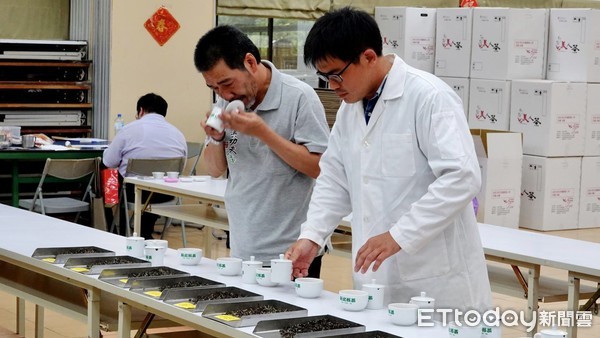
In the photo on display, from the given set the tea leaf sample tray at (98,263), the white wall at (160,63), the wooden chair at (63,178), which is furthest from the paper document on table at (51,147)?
the tea leaf sample tray at (98,263)

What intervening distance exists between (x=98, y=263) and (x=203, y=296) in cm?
59

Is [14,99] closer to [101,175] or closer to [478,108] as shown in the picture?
[101,175]

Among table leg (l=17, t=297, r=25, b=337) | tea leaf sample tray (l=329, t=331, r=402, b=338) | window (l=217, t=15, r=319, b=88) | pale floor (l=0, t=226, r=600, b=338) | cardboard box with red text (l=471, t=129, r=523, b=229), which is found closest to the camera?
tea leaf sample tray (l=329, t=331, r=402, b=338)

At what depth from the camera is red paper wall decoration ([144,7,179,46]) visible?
9.71 meters

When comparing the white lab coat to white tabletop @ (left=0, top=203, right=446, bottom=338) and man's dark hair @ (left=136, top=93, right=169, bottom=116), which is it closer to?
white tabletop @ (left=0, top=203, right=446, bottom=338)

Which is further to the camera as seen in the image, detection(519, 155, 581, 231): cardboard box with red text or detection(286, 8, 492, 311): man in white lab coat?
detection(519, 155, 581, 231): cardboard box with red text

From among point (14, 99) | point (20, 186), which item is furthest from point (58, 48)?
point (20, 186)

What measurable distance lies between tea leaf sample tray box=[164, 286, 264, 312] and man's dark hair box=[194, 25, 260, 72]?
0.76 metres

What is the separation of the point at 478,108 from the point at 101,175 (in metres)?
3.86

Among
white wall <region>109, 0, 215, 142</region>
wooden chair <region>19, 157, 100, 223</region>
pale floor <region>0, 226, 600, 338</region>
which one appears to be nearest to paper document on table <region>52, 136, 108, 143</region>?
white wall <region>109, 0, 215, 142</region>

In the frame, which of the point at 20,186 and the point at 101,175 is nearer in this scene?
the point at 101,175

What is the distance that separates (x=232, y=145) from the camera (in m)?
3.36

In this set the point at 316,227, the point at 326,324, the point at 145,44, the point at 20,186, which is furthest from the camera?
the point at 145,44

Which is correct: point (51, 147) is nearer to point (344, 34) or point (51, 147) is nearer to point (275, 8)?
point (275, 8)
